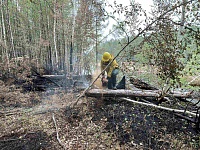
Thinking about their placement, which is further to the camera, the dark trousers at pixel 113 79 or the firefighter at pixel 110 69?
the dark trousers at pixel 113 79

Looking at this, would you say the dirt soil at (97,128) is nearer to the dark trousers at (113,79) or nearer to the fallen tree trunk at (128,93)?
the fallen tree trunk at (128,93)

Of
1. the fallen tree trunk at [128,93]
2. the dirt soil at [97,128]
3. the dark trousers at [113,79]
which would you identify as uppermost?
the dark trousers at [113,79]

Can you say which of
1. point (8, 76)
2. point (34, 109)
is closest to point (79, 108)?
point (34, 109)

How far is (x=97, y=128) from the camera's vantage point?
356cm

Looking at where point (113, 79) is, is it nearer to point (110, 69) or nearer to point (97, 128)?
point (110, 69)

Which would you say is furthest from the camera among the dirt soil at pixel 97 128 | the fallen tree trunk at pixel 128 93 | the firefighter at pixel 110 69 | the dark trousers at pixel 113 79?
the dark trousers at pixel 113 79

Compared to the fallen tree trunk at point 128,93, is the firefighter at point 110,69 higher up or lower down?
higher up

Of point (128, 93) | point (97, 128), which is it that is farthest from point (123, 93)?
point (97, 128)

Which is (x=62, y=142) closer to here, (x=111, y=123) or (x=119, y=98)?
(x=111, y=123)

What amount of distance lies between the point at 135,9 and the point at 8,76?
285 inches

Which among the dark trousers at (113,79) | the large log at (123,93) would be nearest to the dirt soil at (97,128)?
the large log at (123,93)

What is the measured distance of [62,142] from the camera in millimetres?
3066

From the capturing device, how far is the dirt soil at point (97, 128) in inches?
114

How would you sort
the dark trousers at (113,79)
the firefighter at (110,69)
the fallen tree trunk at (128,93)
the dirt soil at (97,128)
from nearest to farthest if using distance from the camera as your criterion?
the dirt soil at (97,128)
the fallen tree trunk at (128,93)
the firefighter at (110,69)
the dark trousers at (113,79)
